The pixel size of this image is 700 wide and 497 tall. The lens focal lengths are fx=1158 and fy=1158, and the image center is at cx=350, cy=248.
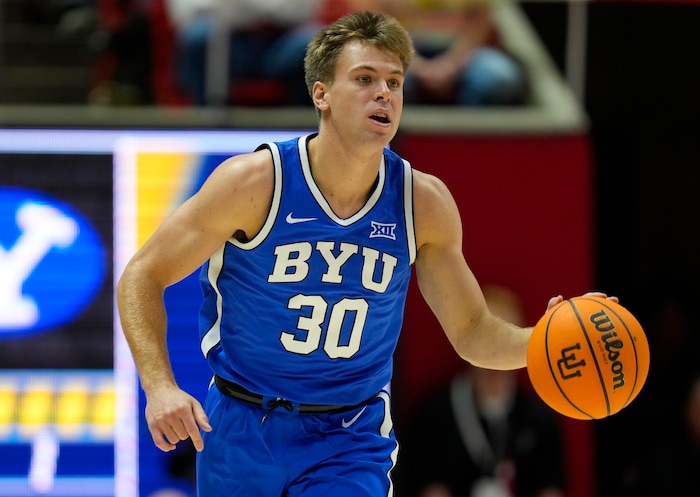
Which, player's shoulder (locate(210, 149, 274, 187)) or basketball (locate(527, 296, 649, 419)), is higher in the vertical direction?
player's shoulder (locate(210, 149, 274, 187))

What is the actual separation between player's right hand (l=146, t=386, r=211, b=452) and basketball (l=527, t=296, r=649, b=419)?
121 cm

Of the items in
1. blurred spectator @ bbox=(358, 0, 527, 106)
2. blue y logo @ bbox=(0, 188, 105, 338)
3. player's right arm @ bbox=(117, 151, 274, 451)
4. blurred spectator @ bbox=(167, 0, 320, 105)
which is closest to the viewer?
player's right arm @ bbox=(117, 151, 274, 451)

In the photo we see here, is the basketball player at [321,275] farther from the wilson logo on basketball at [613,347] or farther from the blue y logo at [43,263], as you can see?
the blue y logo at [43,263]

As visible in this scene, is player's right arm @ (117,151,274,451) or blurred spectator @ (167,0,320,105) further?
blurred spectator @ (167,0,320,105)

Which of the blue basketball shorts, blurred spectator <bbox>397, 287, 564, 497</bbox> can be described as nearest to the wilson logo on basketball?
the blue basketball shorts

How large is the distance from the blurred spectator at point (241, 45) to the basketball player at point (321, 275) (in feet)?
10.9

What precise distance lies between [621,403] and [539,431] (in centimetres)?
317

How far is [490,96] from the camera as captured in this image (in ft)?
25.8

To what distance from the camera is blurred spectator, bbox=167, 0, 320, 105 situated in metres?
7.64

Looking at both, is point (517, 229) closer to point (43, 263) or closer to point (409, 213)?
point (43, 263)

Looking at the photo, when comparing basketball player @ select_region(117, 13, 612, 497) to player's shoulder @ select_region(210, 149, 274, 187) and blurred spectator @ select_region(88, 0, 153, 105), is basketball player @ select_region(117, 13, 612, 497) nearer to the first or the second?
player's shoulder @ select_region(210, 149, 274, 187)

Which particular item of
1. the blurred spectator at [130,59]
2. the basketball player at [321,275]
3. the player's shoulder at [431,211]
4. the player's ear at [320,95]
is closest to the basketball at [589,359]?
the basketball player at [321,275]

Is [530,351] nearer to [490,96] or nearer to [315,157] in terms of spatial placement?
[315,157]

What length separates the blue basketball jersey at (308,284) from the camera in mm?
4223
